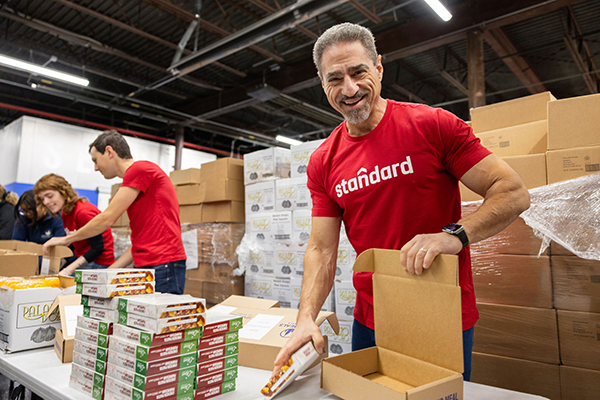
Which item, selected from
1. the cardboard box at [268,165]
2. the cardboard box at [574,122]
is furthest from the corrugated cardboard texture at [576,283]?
the cardboard box at [268,165]

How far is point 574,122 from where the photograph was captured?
2084mm

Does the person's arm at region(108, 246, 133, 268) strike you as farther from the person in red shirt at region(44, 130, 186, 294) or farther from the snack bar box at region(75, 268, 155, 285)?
the snack bar box at region(75, 268, 155, 285)

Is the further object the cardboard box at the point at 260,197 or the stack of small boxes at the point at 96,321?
the cardboard box at the point at 260,197

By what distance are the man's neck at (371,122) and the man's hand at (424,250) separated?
21.1 inches

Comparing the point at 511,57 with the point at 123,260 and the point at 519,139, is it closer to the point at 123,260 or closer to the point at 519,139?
the point at 519,139

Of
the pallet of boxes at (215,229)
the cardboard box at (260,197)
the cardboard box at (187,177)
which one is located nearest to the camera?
the cardboard box at (260,197)

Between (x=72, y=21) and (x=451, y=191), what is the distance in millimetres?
7034

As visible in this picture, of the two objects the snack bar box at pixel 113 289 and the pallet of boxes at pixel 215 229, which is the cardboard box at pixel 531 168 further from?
the pallet of boxes at pixel 215 229

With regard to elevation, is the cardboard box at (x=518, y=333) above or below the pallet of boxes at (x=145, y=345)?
below

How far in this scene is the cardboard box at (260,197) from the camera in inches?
151

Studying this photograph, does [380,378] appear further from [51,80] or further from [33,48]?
[51,80]

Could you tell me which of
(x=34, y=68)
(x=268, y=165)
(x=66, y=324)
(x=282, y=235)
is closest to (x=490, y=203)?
(x=66, y=324)

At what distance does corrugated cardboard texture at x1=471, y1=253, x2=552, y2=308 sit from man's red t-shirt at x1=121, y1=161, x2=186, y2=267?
6.23 ft

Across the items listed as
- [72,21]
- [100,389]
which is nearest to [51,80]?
[72,21]
